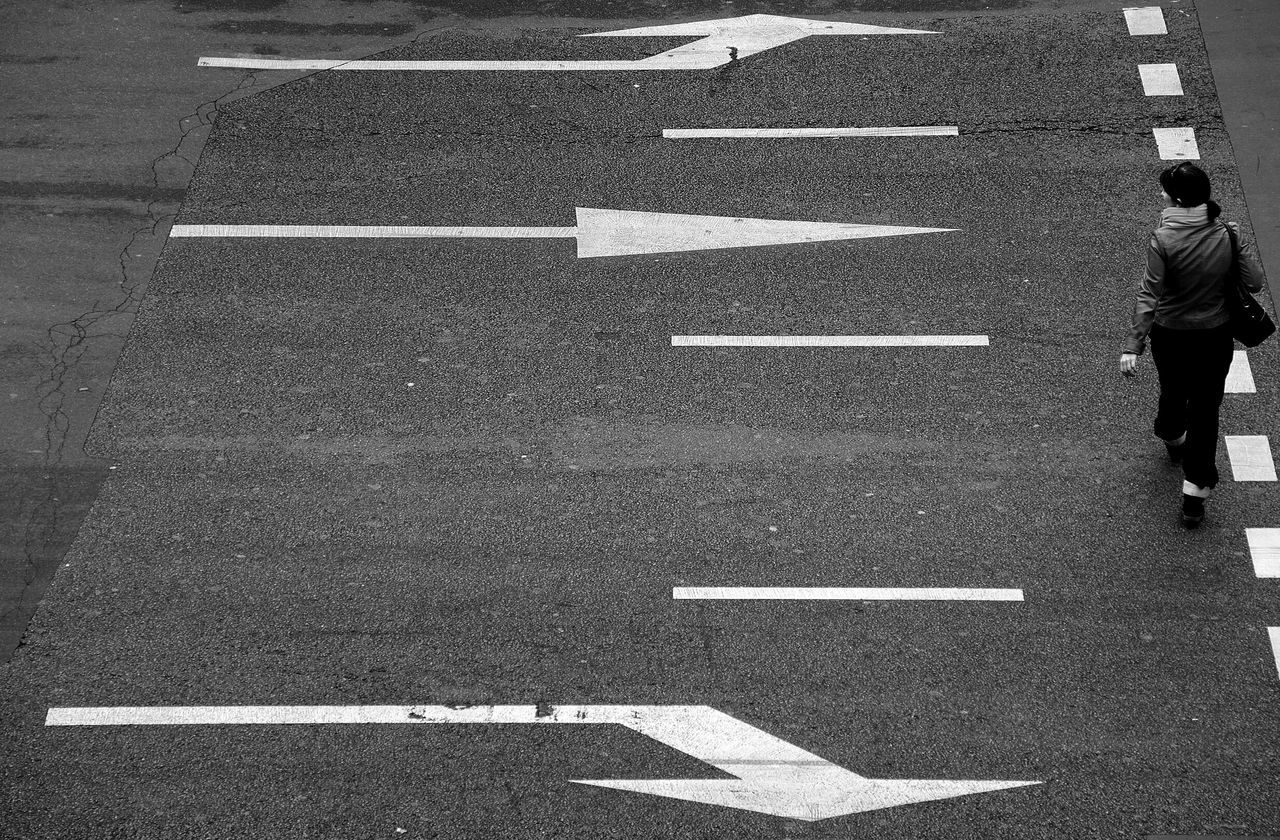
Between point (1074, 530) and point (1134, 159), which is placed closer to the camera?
point (1074, 530)

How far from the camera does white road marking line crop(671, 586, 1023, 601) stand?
6867 millimetres

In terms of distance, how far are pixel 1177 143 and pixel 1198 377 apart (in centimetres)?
374

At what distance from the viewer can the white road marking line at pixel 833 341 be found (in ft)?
27.7

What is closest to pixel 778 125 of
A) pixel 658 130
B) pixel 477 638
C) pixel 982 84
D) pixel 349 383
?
→ pixel 658 130

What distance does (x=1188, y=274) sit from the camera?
683 cm

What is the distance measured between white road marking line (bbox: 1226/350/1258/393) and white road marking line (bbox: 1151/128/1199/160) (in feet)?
7.43

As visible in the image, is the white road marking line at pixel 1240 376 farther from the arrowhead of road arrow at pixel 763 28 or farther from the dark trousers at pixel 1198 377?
the arrowhead of road arrow at pixel 763 28

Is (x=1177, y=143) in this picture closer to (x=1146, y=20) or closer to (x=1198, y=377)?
(x=1146, y=20)

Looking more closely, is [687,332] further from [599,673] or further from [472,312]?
[599,673]

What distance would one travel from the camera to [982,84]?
1076cm

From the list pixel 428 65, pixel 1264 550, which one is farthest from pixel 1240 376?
pixel 428 65

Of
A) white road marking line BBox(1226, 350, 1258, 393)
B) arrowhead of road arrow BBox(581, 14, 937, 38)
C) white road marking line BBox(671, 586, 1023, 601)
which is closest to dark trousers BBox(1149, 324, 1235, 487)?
white road marking line BBox(1226, 350, 1258, 393)

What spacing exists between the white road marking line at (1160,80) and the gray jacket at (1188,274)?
13.7ft

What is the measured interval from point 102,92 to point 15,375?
11.7 ft
